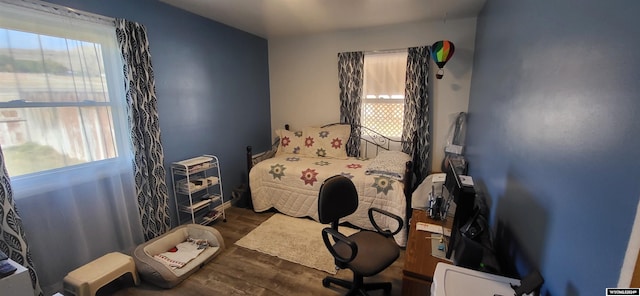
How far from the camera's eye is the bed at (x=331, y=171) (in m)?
2.64

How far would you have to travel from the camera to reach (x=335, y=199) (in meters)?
1.78

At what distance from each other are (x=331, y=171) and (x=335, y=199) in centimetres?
122

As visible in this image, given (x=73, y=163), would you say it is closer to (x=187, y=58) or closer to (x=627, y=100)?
(x=187, y=58)

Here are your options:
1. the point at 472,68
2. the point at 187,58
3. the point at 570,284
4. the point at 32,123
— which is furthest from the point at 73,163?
the point at 472,68

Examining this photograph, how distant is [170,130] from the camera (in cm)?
266

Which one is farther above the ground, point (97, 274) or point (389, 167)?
point (389, 167)

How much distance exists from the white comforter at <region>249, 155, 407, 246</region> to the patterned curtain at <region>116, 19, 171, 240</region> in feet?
3.47

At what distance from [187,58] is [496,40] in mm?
3000

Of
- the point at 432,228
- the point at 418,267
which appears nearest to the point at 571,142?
the point at 418,267

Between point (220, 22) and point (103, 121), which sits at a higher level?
point (220, 22)

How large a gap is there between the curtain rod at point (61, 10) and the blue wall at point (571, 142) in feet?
9.55

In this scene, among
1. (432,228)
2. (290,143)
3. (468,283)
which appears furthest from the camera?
(290,143)

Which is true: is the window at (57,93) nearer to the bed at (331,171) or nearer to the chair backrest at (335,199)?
the bed at (331,171)

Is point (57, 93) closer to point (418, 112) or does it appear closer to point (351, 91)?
point (351, 91)
